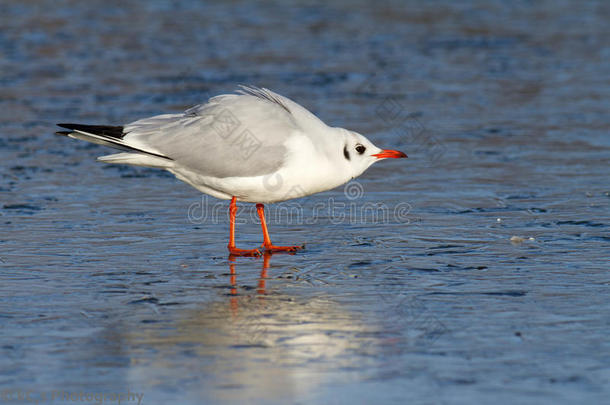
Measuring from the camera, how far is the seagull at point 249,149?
6988 millimetres

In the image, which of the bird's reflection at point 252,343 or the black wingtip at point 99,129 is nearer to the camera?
the bird's reflection at point 252,343

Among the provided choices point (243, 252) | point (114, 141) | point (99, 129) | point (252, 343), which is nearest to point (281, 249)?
point (243, 252)

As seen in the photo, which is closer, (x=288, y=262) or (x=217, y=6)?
(x=288, y=262)

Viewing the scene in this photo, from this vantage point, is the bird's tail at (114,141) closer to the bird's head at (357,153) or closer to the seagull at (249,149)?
the seagull at (249,149)

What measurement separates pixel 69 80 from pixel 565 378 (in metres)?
11.0

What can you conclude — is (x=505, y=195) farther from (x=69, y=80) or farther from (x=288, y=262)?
(x=69, y=80)

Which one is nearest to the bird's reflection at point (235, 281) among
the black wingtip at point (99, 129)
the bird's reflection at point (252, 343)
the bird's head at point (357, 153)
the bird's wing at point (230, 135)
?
the bird's reflection at point (252, 343)

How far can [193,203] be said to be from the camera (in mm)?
8555

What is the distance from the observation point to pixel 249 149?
278 inches

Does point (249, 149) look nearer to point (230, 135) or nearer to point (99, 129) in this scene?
point (230, 135)

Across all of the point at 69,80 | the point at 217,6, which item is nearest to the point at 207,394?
the point at 69,80

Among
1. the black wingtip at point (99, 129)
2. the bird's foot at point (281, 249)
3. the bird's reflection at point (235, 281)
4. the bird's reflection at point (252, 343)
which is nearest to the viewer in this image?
the bird's reflection at point (252, 343)

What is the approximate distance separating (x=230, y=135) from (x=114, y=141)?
823 millimetres

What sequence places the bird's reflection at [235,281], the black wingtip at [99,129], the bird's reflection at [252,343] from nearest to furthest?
the bird's reflection at [252,343] < the bird's reflection at [235,281] < the black wingtip at [99,129]
